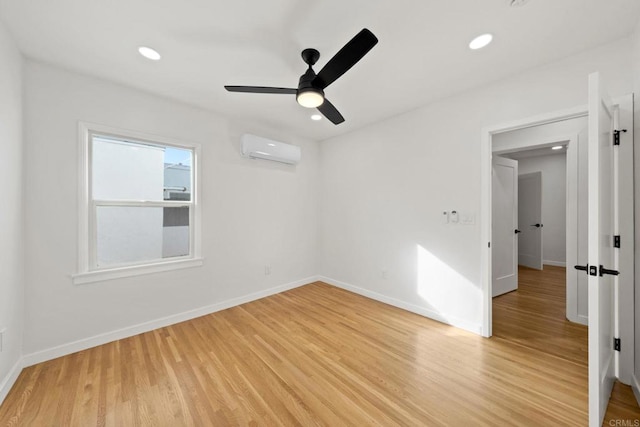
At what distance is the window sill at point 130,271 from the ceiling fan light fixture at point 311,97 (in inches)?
93.0

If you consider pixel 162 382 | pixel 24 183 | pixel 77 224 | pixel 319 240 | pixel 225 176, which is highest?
pixel 225 176

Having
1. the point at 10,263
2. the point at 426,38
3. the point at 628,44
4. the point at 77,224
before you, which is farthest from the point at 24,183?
the point at 628,44

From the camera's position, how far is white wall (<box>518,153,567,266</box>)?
18.6ft

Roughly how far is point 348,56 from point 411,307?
9.74 feet

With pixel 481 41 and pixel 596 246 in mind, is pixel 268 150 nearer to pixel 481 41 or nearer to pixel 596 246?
pixel 481 41

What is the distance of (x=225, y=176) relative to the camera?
3.39 m

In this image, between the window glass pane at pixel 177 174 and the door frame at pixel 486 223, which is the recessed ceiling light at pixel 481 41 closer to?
the door frame at pixel 486 223

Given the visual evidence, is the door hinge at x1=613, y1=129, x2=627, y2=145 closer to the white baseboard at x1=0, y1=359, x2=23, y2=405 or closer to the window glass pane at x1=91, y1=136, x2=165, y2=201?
the window glass pane at x1=91, y1=136, x2=165, y2=201

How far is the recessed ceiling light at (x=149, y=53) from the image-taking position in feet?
6.62

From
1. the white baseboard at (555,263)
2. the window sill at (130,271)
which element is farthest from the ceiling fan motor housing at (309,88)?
the white baseboard at (555,263)

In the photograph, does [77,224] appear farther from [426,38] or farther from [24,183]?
[426,38]

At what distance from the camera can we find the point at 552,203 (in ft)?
19.2

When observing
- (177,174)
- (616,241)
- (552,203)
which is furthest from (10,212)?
(552,203)

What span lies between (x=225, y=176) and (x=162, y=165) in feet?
2.42
